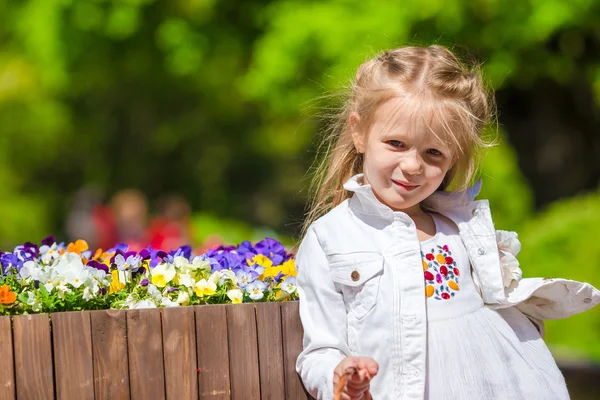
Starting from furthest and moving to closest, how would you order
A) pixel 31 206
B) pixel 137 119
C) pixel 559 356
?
pixel 137 119, pixel 31 206, pixel 559 356

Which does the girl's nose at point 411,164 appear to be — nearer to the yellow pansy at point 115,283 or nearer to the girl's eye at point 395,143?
the girl's eye at point 395,143

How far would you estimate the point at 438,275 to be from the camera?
102 inches

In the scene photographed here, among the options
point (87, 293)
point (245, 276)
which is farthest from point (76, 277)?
point (245, 276)

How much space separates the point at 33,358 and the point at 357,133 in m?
1.16

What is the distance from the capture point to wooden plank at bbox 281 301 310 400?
8.61 feet

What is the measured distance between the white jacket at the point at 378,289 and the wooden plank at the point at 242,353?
0.14 metres

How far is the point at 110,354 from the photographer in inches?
94.1

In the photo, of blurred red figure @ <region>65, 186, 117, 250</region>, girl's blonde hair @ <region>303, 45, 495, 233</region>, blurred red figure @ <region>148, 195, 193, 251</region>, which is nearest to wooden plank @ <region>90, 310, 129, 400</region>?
girl's blonde hair @ <region>303, 45, 495, 233</region>

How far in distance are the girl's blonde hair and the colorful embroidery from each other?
0.27 meters

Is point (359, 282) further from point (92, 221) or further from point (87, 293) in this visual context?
point (92, 221)

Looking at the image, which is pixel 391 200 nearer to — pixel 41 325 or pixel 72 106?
pixel 41 325

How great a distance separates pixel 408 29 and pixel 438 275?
16.4ft

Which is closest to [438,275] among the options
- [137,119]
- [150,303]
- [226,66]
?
[150,303]

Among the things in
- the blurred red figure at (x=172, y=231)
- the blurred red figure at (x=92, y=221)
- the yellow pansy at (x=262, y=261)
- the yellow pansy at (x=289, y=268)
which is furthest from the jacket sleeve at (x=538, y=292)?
the blurred red figure at (x=92, y=221)
